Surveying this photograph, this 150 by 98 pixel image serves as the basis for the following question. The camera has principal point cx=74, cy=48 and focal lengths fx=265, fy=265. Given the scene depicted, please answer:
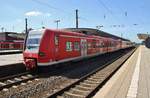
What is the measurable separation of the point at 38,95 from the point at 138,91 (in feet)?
12.1

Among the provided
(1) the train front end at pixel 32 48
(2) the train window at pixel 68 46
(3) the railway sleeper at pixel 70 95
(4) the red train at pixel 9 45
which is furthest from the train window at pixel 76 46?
(4) the red train at pixel 9 45

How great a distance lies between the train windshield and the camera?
49.6ft

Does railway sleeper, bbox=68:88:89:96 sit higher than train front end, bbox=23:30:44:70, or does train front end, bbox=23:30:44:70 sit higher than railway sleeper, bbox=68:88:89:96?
train front end, bbox=23:30:44:70

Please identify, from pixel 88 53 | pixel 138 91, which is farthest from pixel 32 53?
pixel 88 53

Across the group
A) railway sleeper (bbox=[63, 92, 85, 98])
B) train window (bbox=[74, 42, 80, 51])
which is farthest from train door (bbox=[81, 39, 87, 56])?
railway sleeper (bbox=[63, 92, 85, 98])

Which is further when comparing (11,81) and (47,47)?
(47,47)

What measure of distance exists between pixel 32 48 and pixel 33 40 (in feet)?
1.61

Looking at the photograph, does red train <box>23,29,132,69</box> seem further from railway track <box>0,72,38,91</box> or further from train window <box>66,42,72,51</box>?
railway track <box>0,72,38,91</box>

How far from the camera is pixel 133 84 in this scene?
1146cm

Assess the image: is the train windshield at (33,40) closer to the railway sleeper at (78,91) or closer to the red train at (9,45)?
the railway sleeper at (78,91)

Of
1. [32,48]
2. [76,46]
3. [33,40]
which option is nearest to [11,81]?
[32,48]

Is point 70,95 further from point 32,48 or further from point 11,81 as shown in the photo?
point 32,48

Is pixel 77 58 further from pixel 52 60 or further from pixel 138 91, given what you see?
pixel 138 91

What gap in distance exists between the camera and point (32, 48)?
15344mm
